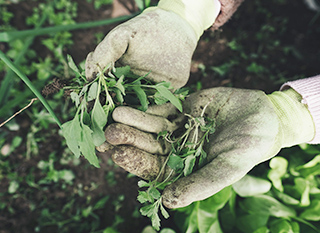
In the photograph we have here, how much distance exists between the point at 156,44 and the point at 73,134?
536mm

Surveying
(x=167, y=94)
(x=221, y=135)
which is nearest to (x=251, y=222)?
(x=221, y=135)

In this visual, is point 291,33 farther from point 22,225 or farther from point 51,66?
point 22,225

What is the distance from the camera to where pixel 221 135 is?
0.97 meters

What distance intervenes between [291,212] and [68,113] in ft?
4.93

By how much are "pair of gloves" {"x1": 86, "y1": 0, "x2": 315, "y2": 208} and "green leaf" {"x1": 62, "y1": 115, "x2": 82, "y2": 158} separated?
0.10 metres

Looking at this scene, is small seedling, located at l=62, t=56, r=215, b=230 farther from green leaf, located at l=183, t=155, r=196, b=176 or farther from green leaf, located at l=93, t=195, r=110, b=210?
green leaf, located at l=93, t=195, r=110, b=210

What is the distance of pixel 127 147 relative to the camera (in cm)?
87

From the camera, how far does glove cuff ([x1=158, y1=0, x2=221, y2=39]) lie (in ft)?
3.94

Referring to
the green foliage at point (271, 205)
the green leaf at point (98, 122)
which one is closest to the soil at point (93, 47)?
the green foliage at point (271, 205)

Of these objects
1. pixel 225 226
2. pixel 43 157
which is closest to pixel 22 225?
pixel 43 157

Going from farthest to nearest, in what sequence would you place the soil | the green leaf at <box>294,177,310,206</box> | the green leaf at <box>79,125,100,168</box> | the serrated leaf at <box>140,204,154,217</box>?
the soil
the green leaf at <box>294,177,310,206</box>
the serrated leaf at <box>140,204,154,217</box>
the green leaf at <box>79,125,100,168</box>

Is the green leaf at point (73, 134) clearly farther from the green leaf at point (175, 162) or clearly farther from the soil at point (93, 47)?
the soil at point (93, 47)

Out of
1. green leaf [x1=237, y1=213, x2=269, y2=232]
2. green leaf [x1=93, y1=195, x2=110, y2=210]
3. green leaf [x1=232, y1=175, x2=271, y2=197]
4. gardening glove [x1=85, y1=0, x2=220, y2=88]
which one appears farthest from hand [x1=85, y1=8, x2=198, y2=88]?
green leaf [x1=93, y1=195, x2=110, y2=210]

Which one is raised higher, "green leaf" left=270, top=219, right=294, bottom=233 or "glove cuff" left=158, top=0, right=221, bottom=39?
"glove cuff" left=158, top=0, right=221, bottom=39
